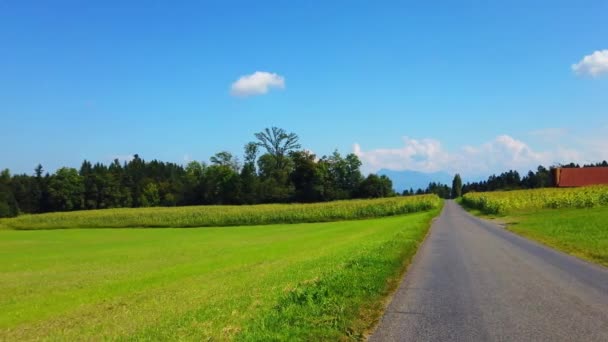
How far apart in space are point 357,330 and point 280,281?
670 cm

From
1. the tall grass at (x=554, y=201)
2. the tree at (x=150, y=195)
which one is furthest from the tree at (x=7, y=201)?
the tall grass at (x=554, y=201)

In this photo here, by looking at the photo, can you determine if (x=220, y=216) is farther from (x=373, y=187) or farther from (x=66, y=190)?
(x=66, y=190)

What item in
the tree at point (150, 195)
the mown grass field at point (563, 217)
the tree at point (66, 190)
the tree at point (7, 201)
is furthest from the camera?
the tree at point (150, 195)

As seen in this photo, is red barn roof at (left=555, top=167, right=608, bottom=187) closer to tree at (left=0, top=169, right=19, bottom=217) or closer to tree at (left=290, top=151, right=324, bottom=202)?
tree at (left=290, top=151, right=324, bottom=202)

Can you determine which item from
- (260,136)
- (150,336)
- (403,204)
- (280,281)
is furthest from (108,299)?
(260,136)

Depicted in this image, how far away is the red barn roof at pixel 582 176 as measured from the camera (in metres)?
108

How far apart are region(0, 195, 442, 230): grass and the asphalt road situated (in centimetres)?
4932

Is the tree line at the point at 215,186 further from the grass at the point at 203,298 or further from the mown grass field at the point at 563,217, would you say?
the grass at the point at 203,298

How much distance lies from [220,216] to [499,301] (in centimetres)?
5890

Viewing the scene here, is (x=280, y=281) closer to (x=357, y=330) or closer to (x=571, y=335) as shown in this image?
(x=357, y=330)

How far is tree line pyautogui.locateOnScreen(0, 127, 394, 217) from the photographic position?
397ft

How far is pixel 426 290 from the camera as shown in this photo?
1079cm

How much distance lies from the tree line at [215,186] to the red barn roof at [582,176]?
4156 cm

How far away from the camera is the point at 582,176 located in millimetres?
109625
